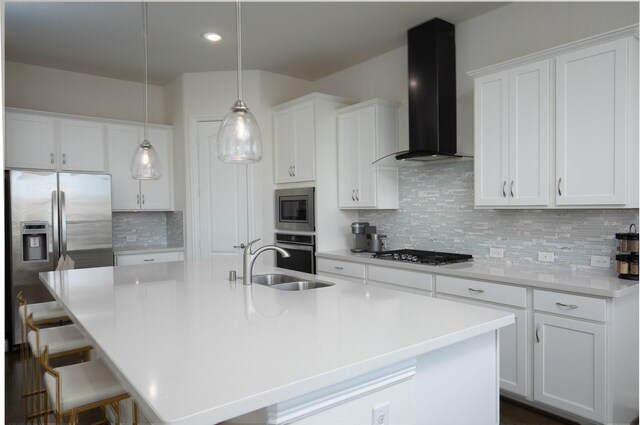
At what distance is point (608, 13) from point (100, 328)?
11.1 feet

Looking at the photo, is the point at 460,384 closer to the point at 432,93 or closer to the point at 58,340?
the point at 58,340

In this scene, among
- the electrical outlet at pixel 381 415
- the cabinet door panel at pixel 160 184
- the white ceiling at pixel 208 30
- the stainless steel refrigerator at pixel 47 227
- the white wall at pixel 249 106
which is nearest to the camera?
the electrical outlet at pixel 381 415

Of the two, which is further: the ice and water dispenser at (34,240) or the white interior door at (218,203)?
the white interior door at (218,203)

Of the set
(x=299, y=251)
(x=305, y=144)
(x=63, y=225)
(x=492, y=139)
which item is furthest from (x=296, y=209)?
(x=63, y=225)

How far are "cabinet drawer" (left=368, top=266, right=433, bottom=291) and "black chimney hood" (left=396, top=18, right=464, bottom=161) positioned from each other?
3.07 ft

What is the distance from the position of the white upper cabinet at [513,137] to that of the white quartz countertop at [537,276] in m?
0.46

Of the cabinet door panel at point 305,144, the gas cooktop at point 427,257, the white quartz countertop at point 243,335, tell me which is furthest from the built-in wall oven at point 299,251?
the white quartz countertop at point 243,335

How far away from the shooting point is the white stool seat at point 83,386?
165 centimetres

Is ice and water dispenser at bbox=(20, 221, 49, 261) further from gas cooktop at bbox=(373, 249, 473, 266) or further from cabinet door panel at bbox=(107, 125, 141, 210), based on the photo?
gas cooktop at bbox=(373, 249, 473, 266)

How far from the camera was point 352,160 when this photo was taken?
14.1 feet

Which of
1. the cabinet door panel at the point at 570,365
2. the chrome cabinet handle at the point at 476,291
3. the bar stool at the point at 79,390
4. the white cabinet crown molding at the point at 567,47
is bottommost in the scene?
the cabinet door panel at the point at 570,365

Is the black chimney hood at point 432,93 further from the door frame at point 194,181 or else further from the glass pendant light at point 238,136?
the door frame at point 194,181

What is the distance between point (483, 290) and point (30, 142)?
435 centimetres

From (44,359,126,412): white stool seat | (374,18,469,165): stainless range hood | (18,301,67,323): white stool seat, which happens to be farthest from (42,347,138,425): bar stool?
(374,18,469,165): stainless range hood
